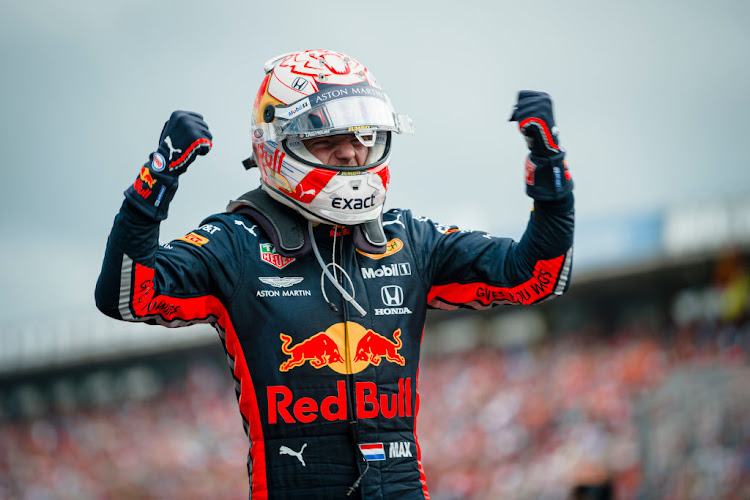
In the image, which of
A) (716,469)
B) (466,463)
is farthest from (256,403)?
(466,463)

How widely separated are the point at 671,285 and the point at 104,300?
875 inches

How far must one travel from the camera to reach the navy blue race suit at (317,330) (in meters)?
3.42

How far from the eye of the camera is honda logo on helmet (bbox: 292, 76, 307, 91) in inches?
150

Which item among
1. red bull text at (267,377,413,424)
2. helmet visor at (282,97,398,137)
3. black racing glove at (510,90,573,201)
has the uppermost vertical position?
helmet visor at (282,97,398,137)

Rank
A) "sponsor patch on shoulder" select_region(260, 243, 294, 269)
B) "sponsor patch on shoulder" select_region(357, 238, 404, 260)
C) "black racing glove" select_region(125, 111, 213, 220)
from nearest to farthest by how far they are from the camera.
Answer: "black racing glove" select_region(125, 111, 213, 220) → "sponsor patch on shoulder" select_region(260, 243, 294, 269) → "sponsor patch on shoulder" select_region(357, 238, 404, 260)

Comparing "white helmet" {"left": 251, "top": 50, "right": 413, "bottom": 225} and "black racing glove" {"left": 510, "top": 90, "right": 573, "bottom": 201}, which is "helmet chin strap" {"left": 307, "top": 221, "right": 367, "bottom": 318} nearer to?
"white helmet" {"left": 251, "top": 50, "right": 413, "bottom": 225}

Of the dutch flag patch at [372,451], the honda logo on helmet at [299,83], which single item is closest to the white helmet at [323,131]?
the honda logo on helmet at [299,83]

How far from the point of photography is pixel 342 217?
3.67 m

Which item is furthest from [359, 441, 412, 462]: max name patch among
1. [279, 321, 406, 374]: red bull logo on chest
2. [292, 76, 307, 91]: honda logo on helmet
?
[292, 76, 307, 91]: honda logo on helmet

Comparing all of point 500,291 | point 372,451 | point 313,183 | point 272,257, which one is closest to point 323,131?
point 313,183

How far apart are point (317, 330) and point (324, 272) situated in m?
0.22

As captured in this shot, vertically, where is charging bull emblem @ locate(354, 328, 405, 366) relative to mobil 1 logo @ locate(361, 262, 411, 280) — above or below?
below

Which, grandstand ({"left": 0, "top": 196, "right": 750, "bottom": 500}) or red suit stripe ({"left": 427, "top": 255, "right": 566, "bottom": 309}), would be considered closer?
red suit stripe ({"left": 427, "top": 255, "right": 566, "bottom": 309})

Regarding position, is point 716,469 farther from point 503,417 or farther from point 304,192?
point 503,417
